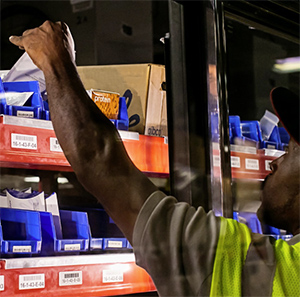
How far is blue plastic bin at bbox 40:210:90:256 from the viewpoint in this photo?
145 centimetres

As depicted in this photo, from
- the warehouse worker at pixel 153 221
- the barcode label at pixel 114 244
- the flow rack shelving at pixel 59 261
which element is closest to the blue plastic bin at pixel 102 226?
the barcode label at pixel 114 244

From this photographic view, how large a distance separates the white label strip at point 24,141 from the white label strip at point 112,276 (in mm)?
443

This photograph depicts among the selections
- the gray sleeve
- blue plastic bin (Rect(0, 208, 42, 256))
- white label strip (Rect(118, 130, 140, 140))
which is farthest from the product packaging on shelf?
the gray sleeve

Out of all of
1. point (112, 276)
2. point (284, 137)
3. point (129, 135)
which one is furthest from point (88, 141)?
point (284, 137)

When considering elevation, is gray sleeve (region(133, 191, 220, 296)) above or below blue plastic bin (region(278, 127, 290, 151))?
below

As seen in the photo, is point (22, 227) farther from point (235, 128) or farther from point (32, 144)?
point (235, 128)

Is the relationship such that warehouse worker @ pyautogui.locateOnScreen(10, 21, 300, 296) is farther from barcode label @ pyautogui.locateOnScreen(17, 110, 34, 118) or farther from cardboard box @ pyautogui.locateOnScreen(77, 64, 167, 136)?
cardboard box @ pyautogui.locateOnScreen(77, 64, 167, 136)

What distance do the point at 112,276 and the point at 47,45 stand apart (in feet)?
2.45

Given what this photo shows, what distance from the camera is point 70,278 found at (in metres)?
1.42

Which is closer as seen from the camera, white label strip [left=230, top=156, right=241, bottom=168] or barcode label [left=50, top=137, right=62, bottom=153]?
barcode label [left=50, top=137, right=62, bottom=153]

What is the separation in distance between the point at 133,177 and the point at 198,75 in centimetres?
53

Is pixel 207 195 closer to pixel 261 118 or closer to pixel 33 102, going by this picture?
pixel 33 102

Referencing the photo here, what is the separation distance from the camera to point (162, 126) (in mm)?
1695

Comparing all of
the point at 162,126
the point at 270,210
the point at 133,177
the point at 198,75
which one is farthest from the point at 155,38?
the point at 270,210
